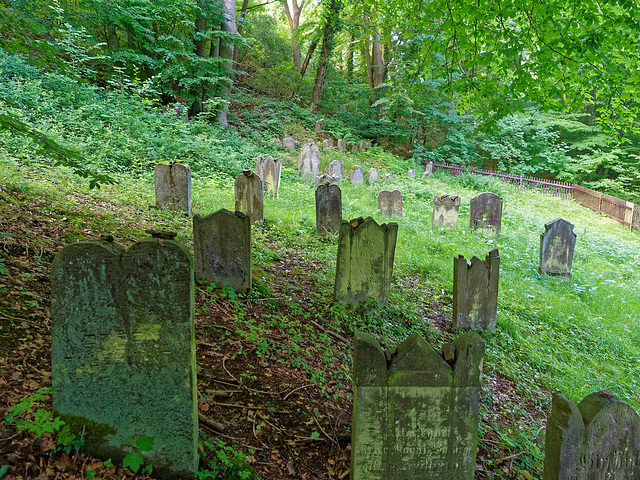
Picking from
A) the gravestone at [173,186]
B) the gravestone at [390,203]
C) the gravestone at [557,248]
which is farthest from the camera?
the gravestone at [390,203]

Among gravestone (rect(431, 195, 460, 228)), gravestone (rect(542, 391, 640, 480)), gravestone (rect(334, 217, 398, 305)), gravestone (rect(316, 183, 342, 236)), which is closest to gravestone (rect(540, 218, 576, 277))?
gravestone (rect(431, 195, 460, 228))

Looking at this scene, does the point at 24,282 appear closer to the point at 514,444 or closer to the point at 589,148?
the point at 514,444

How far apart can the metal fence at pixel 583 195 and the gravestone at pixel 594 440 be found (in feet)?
59.3

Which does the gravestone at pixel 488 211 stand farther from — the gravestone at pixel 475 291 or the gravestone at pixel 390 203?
the gravestone at pixel 475 291

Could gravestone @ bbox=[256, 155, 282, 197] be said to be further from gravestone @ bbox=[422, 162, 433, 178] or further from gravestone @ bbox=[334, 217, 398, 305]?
gravestone @ bbox=[422, 162, 433, 178]

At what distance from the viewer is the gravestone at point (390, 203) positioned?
11.4 meters

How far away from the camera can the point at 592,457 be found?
90.7 inches

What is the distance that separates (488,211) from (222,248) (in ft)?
27.8

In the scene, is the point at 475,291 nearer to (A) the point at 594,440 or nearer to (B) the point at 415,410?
(A) the point at 594,440

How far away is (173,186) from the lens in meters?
7.39

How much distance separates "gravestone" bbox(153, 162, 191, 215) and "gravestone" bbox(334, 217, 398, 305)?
3.47 meters

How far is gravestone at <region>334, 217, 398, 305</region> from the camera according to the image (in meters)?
5.35

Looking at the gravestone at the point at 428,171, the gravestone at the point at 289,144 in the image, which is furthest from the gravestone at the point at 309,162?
the gravestone at the point at 428,171

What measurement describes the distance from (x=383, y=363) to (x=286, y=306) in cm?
284
